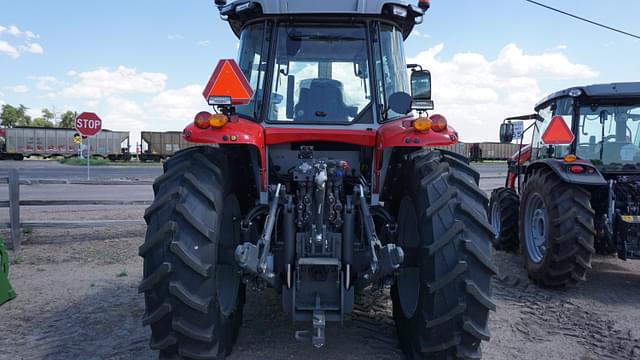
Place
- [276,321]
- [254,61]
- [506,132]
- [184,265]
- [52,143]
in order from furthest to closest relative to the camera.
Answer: [52,143] < [506,132] < [276,321] < [254,61] < [184,265]

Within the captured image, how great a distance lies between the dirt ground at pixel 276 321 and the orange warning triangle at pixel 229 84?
6.69 ft

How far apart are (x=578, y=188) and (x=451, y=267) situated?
3.88 metres

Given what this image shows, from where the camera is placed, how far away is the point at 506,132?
8516 millimetres

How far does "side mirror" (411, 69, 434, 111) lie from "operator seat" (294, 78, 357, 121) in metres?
0.55

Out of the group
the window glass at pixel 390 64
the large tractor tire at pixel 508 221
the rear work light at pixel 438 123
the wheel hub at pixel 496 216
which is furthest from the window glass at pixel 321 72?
the wheel hub at pixel 496 216

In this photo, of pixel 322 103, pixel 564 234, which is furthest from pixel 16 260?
pixel 564 234

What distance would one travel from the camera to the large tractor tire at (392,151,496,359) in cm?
336

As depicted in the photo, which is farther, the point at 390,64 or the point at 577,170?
the point at 577,170

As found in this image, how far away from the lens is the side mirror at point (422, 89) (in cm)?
418

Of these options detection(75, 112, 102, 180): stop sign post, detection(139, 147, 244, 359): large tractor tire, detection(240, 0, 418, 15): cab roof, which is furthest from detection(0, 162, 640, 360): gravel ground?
detection(75, 112, 102, 180): stop sign post

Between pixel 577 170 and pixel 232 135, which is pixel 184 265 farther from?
pixel 577 170

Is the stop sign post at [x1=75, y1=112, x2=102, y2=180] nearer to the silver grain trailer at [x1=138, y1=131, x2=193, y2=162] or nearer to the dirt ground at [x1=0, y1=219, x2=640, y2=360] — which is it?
the dirt ground at [x1=0, y1=219, x2=640, y2=360]

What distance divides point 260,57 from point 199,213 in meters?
1.67

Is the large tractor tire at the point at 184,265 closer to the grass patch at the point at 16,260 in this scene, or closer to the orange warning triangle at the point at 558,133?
the grass patch at the point at 16,260
